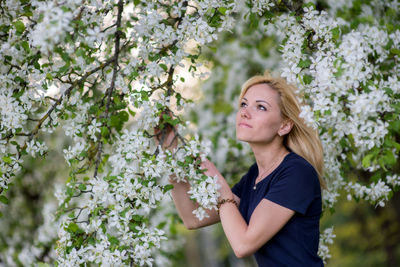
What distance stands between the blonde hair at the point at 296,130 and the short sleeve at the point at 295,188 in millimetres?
319

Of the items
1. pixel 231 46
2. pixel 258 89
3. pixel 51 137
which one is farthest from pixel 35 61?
pixel 231 46

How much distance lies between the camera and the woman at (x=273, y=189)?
2359mm

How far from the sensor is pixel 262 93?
110 inches

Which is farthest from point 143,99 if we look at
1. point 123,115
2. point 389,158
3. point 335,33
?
point 389,158

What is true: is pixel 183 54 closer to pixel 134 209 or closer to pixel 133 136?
pixel 133 136

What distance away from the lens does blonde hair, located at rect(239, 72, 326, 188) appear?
2.79 meters

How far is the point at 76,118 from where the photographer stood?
2668 mm

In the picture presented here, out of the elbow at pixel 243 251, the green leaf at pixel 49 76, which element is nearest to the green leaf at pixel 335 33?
the elbow at pixel 243 251

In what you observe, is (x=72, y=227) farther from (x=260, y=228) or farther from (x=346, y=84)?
(x=346, y=84)

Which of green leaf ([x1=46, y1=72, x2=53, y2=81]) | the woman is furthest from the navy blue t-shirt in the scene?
green leaf ([x1=46, y1=72, x2=53, y2=81])

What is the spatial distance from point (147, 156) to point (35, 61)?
2.74 feet

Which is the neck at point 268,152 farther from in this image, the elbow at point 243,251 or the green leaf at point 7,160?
the green leaf at point 7,160

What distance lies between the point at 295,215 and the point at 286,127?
64 cm

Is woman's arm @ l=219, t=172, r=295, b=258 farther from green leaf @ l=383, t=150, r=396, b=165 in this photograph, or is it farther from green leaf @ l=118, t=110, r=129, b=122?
green leaf @ l=118, t=110, r=129, b=122
